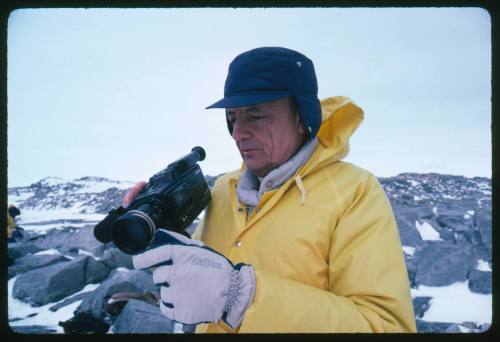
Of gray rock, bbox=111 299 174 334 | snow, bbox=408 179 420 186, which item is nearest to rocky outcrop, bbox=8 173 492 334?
gray rock, bbox=111 299 174 334

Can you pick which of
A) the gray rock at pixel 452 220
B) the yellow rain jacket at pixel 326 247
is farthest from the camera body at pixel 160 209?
the gray rock at pixel 452 220

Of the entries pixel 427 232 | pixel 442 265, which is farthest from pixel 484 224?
pixel 442 265

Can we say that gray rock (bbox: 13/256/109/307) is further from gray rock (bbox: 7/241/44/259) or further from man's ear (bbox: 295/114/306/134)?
man's ear (bbox: 295/114/306/134)

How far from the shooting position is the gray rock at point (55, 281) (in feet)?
17.3

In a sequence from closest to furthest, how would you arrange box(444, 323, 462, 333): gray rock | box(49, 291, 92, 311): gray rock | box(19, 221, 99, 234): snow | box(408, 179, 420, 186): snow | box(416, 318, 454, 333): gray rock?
box(444, 323, 462, 333): gray rock
box(416, 318, 454, 333): gray rock
box(49, 291, 92, 311): gray rock
box(19, 221, 99, 234): snow
box(408, 179, 420, 186): snow

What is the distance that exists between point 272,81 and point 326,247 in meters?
0.67

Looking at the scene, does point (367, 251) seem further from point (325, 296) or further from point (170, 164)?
point (170, 164)

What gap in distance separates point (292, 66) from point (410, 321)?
1.02 metres

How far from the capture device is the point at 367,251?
3.63 feet

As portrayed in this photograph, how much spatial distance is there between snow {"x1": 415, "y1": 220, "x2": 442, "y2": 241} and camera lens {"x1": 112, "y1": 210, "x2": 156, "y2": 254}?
34.5 ft

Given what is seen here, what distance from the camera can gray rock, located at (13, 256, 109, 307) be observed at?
5.28 metres

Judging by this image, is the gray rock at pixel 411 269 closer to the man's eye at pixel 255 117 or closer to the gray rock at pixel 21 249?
the man's eye at pixel 255 117

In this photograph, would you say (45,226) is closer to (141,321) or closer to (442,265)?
(141,321)
